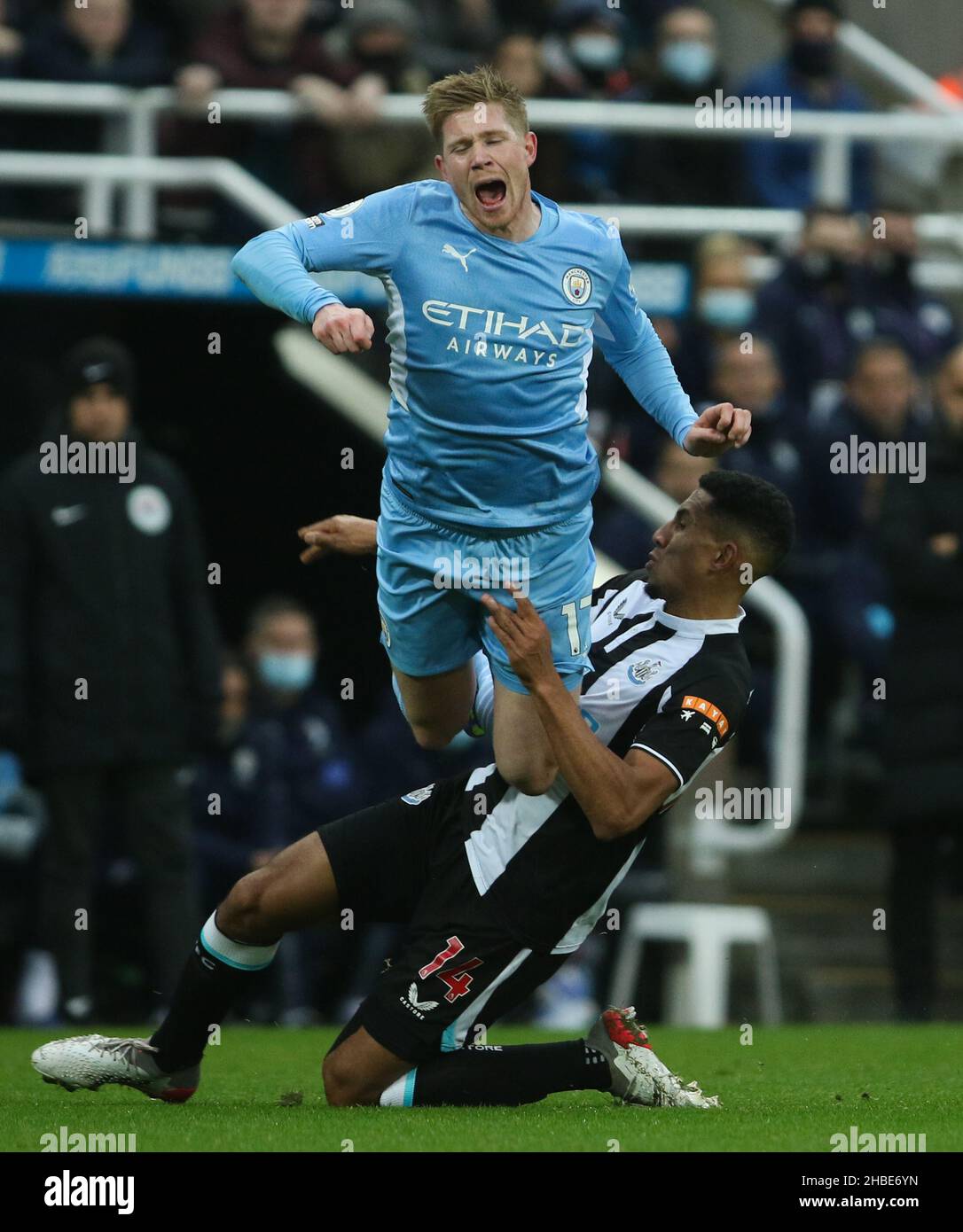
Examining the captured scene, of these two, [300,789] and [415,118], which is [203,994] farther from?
[415,118]

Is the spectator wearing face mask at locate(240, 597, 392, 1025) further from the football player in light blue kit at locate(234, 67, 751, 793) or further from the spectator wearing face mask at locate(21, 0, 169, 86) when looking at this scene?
the football player in light blue kit at locate(234, 67, 751, 793)

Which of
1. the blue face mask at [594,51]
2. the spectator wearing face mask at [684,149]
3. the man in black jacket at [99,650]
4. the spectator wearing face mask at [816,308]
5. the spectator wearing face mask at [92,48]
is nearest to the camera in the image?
the man in black jacket at [99,650]

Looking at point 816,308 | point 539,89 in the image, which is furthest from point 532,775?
point 539,89

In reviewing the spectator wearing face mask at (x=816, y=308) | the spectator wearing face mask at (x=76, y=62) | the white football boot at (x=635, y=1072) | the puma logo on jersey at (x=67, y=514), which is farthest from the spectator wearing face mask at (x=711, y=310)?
the white football boot at (x=635, y=1072)

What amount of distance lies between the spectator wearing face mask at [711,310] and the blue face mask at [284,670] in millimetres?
2190

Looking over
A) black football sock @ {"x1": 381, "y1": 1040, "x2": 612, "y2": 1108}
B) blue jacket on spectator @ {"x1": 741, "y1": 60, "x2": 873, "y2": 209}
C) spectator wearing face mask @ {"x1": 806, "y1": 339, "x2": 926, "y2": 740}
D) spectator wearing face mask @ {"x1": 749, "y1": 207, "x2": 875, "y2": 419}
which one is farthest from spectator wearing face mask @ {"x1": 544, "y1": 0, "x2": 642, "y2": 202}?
black football sock @ {"x1": 381, "y1": 1040, "x2": 612, "y2": 1108}

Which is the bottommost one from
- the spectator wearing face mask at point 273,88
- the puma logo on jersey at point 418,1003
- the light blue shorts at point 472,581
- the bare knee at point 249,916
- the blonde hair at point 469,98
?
the puma logo on jersey at point 418,1003

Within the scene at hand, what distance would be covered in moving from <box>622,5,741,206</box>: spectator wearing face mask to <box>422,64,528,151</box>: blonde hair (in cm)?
591

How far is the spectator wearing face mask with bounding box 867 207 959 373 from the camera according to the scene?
38.0ft

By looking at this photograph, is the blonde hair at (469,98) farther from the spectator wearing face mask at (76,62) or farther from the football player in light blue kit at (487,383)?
the spectator wearing face mask at (76,62)

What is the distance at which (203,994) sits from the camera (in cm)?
606

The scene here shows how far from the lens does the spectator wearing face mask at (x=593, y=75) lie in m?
11.8

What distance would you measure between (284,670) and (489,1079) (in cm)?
449

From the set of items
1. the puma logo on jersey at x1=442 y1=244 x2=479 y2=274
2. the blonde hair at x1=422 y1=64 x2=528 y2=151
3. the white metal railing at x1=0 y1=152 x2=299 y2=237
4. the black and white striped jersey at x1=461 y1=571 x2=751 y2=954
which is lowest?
the black and white striped jersey at x1=461 y1=571 x2=751 y2=954
